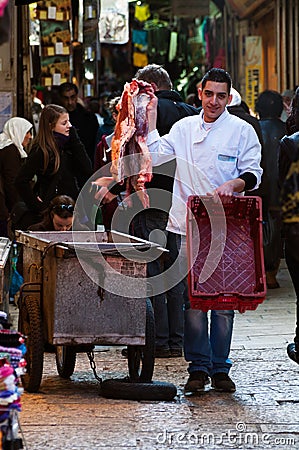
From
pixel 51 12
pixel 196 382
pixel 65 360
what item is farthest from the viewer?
pixel 51 12

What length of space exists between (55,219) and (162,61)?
20037mm

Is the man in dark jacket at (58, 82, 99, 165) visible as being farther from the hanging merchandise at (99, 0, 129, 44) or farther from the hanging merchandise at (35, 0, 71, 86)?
the hanging merchandise at (99, 0, 129, 44)

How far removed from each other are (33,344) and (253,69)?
14.2 metres

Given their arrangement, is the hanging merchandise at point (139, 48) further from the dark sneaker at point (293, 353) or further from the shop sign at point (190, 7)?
the dark sneaker at point (293, 353)

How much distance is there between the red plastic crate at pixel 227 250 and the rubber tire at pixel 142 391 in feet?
2.02

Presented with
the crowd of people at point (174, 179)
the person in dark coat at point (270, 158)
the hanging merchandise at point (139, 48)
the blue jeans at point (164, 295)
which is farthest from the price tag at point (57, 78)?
the hanging merchandise at point (139, 48)

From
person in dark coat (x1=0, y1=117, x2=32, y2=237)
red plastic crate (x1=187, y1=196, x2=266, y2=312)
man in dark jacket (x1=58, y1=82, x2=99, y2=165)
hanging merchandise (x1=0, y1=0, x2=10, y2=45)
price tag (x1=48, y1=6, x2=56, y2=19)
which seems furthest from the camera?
price tag (x1=48, y1=6, x2=56, y2=19)

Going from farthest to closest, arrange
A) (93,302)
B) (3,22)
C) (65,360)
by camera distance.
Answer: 1. (65,360)
2. (93,302)
3. (3,22)

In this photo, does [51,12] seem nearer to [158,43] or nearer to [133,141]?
[133,141]

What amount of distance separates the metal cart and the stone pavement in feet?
1.13

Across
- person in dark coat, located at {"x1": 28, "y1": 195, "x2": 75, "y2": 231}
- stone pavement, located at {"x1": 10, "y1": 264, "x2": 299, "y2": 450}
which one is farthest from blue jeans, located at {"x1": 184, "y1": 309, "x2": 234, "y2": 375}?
person in dark coat, located at {"x1": 28, "y1": 195, "x2": 75, "y2": 231}

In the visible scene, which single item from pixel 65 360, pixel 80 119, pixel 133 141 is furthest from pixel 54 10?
pixel 65 360

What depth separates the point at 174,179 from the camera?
25.4 feet

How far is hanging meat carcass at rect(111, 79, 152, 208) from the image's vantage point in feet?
25.2
